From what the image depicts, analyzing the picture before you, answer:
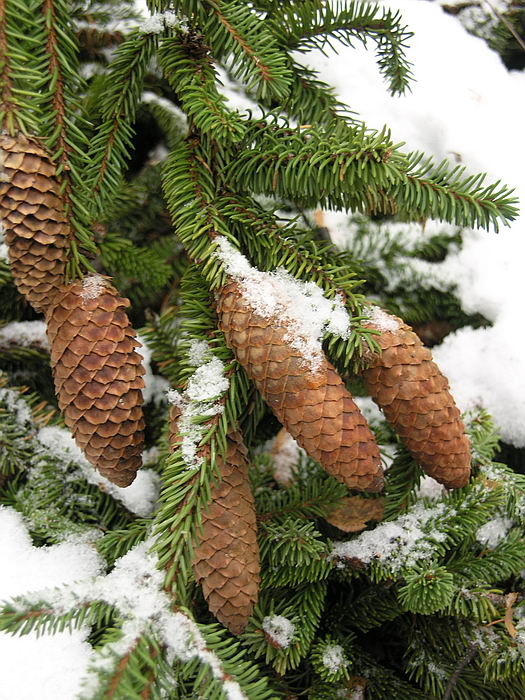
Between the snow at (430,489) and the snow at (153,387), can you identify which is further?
the snow at (153,387)

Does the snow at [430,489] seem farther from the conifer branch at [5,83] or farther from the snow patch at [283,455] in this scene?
the conifer branch at [5,83]

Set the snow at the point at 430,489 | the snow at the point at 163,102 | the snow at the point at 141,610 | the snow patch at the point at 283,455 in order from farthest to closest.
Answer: the snow at the point at 163,102 → the snow patch at the point at 283,455 → the snow at the point at 430,489 → the snow at the point at 141,610

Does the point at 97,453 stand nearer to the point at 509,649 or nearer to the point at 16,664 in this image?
the point at 16,664

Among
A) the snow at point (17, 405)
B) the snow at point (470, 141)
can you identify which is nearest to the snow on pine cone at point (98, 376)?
the snow at point (17, 405)

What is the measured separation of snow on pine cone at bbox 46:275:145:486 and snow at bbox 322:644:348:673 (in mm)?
447

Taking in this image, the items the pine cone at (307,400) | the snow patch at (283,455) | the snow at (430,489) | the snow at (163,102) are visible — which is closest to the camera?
the pine cone at (307,400)

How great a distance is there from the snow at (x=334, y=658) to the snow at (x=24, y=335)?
0.87 metres

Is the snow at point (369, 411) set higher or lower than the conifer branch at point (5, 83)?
lower

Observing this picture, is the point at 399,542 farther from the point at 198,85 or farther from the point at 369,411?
the point at 198,85

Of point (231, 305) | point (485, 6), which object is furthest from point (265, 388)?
point (485, 6)

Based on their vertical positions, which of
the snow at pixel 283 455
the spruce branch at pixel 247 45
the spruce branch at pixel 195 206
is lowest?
the snow at pixel 283 455

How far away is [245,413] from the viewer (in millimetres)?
930

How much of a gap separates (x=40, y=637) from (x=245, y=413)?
478mm

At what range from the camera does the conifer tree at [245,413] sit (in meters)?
0.75
